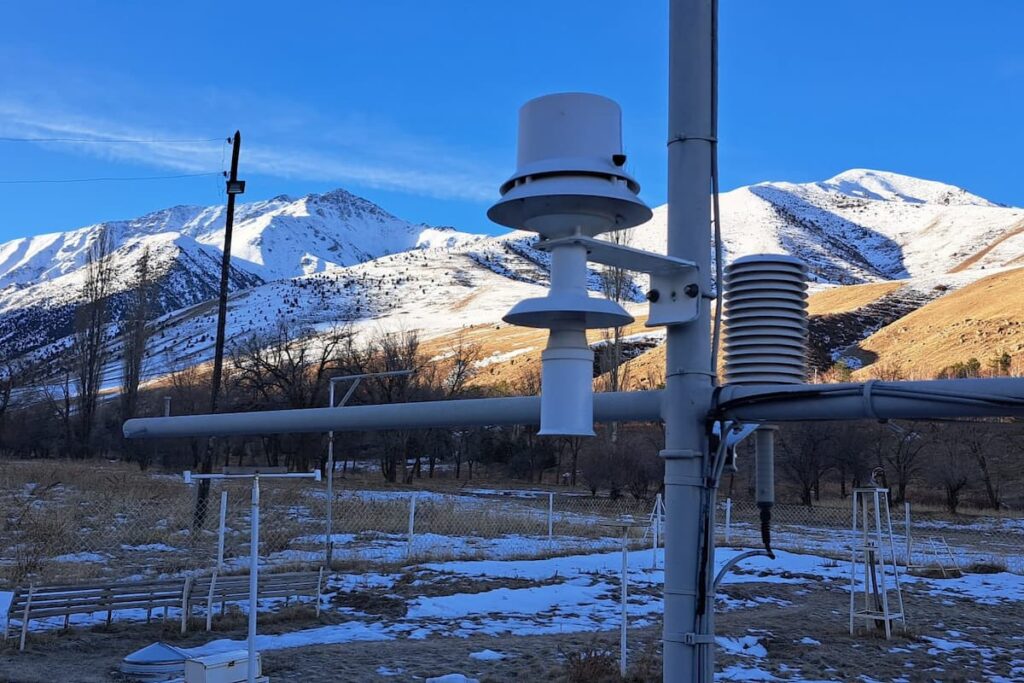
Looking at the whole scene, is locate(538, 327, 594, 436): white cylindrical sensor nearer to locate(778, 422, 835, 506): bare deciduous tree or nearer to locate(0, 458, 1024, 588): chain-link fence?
locate(0, 458, 1024, 588): chain-link fence

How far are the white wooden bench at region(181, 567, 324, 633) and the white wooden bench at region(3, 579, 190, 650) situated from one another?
7.7 inches

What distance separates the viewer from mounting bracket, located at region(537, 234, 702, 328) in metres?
2.73

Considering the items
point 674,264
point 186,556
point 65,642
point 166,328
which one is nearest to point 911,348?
point 186,556

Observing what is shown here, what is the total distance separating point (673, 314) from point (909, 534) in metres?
15.6

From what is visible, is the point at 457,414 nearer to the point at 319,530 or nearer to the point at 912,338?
the point at 319,530

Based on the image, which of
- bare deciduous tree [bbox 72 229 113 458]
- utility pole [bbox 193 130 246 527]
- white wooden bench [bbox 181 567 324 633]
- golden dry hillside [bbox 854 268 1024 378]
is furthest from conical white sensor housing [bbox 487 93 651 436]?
golden dry hillside [bbox 854 268 1024 378]

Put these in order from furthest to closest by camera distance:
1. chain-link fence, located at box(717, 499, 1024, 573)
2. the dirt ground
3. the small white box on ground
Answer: chain-link fence, located at box(717, 499, 1024, 573)
the dirt ground
the small white box on ground

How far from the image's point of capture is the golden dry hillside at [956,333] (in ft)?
165

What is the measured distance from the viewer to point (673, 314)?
283cm

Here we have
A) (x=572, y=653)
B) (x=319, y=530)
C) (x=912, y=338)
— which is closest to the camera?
(x=572, y=653)

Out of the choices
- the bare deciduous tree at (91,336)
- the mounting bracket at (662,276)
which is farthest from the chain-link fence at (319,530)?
the bare deciduous tree at (91,336)

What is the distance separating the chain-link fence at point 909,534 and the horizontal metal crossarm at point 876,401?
44.3ft

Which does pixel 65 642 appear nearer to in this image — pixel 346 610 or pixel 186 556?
pixel 346 610

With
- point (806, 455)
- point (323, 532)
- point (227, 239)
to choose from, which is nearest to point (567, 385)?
point (323, 532)
